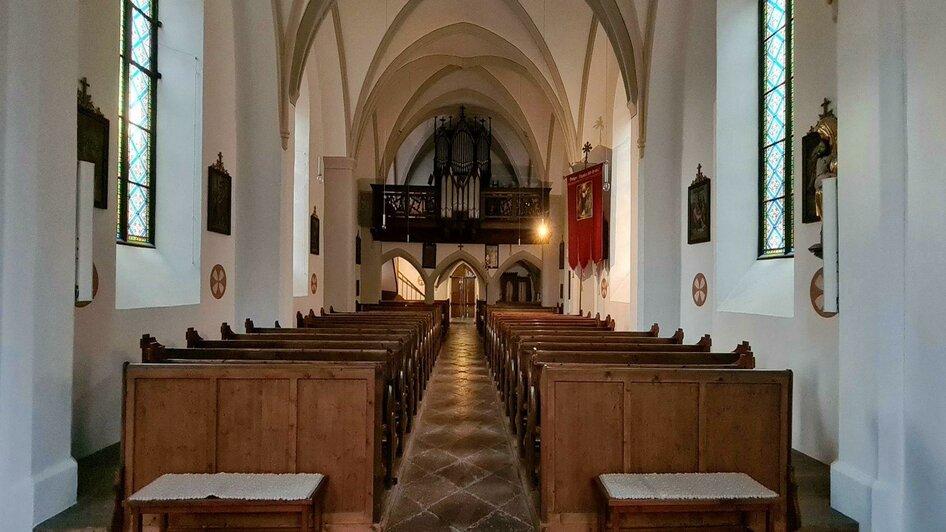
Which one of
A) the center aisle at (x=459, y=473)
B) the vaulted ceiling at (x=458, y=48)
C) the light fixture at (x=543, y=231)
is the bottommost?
the center aisle at (x=459, y=473)

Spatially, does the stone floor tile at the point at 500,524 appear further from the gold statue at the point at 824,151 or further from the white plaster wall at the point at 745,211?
the gold statue at the point at 824,151

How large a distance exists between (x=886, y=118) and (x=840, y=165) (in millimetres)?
411

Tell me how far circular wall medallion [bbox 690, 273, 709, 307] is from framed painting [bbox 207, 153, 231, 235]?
21.2ft

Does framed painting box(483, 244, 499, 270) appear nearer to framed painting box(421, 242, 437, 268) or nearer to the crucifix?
framed painting box(421, 242, 437, 268)

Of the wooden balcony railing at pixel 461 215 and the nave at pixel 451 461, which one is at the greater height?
the wooden balcony railing at pixel 461 215

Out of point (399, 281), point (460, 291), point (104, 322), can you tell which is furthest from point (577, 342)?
point (399, 281)

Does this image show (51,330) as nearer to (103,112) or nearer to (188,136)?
(103,112)

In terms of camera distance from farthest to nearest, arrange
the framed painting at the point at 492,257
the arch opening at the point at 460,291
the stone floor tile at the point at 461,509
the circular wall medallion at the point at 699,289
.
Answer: the arch opening at the point at 460,291 → the framed painting at the point at 492,257 → the circular wall medallion at the point at 699,289 → the stone floor tile at the point at 461,509

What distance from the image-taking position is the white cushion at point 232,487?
2.78m

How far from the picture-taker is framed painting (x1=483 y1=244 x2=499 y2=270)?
17.7 metres

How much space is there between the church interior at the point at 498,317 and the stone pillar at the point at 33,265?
0.04 feet

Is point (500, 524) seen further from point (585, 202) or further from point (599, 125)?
point (599, 125)

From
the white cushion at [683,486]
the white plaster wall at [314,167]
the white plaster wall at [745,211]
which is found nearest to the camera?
the white cushion at [683,486]

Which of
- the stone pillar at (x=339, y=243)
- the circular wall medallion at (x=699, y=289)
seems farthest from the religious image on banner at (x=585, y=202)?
the stone pillar at (x=339, y=243)
